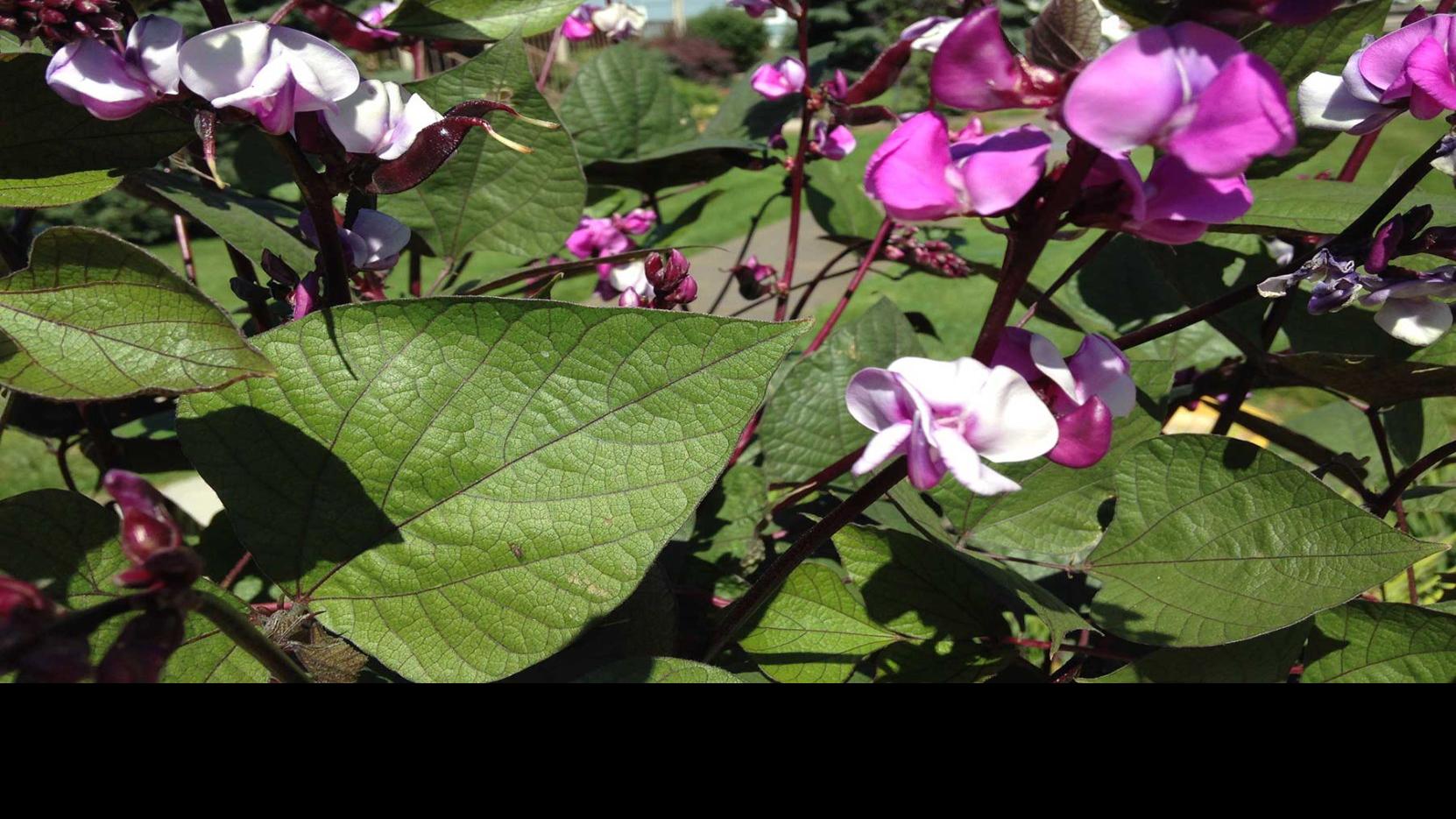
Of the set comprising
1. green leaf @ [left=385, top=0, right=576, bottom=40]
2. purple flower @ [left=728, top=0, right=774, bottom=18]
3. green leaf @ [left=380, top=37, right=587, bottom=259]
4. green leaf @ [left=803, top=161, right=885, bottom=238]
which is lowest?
green leaf @ [left=803, top=161, right=885, bottom=238]

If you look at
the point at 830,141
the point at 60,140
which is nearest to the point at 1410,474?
the point at 830,141

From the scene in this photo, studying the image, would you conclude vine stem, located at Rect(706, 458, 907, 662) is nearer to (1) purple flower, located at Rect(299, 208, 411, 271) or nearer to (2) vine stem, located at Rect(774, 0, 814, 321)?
(1) purple flower, located at Rect(299, 208, 411, 271)

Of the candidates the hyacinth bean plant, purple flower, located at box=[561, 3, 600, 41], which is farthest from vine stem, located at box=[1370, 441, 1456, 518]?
purple flower, located at box=[561, 3, 600, 41]

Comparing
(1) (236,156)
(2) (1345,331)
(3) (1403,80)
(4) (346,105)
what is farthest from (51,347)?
(2) (1345,331)

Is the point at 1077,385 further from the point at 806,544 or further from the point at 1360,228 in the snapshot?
the point at 1360,228

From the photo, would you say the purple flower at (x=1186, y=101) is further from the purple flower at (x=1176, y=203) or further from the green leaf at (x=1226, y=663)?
the green leaf at (x=1226, y=663)

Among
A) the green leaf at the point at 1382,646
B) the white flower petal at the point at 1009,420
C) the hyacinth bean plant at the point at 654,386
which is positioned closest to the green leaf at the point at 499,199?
the hyacinth bean plant at the point at 654,386

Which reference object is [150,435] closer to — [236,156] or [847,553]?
[236,156]
